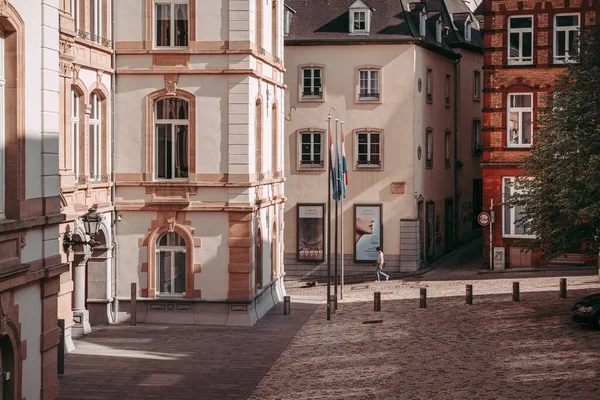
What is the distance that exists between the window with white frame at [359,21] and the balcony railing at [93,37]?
64.7 ft

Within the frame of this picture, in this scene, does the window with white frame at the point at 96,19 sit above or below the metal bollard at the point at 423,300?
above

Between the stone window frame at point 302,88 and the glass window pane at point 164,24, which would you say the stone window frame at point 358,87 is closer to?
the stone window frame at point 302,88

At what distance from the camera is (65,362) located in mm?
25719

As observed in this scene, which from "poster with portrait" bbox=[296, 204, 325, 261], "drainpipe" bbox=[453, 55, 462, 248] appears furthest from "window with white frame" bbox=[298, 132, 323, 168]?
"drainpipe" bbox=[453, 55, 462, 248]

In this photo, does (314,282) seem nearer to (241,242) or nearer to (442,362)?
(241,242)

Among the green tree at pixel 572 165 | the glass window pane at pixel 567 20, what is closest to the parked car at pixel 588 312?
the green tree at pixel 572 165

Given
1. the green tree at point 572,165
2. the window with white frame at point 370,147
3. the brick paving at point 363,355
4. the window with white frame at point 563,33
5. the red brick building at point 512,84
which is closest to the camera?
the brick paving at point 363,355

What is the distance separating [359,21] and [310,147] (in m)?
6.37

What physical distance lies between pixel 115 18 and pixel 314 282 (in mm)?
18022

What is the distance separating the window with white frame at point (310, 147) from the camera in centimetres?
4978

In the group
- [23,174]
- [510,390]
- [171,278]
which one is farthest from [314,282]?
[23,174]

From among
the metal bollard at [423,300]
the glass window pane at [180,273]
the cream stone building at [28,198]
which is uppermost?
the cream stone building at [28,198]

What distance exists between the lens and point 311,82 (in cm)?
4975

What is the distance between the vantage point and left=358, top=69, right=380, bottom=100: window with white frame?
4931cm
